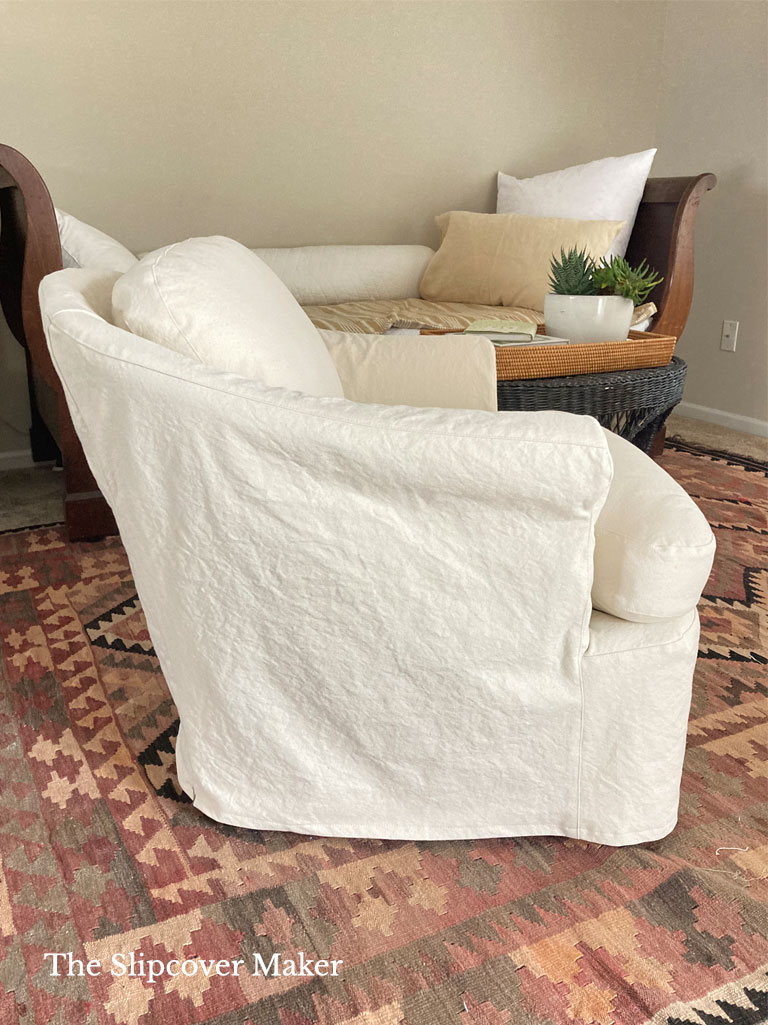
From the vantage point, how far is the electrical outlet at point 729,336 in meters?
3.37

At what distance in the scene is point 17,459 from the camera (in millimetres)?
2826

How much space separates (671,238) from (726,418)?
35.5 inches

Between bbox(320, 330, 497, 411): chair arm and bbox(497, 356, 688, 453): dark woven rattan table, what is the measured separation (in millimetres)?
153

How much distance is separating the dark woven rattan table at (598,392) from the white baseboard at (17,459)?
1.77 metres

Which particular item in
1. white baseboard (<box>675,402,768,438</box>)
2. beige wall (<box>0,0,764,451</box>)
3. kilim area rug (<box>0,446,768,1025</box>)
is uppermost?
beige wall (<box>0,0,764,451</box>)

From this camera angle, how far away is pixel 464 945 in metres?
0.97

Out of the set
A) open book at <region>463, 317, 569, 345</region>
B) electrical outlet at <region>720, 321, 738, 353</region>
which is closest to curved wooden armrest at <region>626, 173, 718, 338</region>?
electrical outlet at <region>720, 321, 738, 353</region>

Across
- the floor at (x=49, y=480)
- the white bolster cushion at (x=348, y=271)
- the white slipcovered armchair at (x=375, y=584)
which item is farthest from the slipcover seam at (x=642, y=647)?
the white bolster cushion at (x=348, y=271)

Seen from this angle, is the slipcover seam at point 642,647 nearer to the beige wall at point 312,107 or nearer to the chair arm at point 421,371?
the chair arm at point 421,371

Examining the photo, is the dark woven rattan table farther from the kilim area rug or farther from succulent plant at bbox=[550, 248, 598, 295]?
the kilim area rug

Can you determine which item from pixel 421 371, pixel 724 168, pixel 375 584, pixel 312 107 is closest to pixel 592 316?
pixel 421 371

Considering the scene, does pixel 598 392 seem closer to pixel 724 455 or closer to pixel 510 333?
pixel 510 333

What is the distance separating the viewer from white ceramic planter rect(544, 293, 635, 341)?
189 centimetres

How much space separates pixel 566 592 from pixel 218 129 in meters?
2.47
